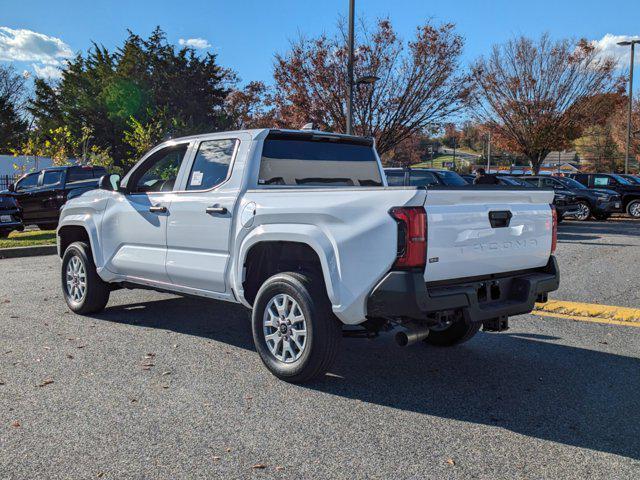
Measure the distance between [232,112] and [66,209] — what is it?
147 ft

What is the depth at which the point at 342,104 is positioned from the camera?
22266mm

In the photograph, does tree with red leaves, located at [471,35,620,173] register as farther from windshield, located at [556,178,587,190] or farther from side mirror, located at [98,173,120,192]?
side mirror, located at [98,173,120,192]

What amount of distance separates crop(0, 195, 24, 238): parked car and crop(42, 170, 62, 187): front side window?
187 cm

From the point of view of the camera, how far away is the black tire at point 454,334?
17.4 feet

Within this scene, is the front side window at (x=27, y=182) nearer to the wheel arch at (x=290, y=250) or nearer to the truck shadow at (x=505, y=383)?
the truck shadow at (x=505, y=383)

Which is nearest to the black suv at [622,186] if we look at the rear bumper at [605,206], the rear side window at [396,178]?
the rear bumper at [605,206]

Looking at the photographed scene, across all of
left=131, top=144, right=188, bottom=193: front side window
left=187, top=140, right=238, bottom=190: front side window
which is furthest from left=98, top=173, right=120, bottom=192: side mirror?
left=187, top=140, right=238, bottom=190: front side window

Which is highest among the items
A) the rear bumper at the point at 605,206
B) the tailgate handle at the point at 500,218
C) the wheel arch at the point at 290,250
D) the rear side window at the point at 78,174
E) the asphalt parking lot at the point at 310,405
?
the rear side window at the point at 78,174

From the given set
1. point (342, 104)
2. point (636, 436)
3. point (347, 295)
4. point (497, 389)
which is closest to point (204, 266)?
point (347, 295)

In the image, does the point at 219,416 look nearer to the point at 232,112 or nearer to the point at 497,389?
the point at 497,389

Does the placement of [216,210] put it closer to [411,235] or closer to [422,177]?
[411,235]

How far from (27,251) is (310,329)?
10.3 metres

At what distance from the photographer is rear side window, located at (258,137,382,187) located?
17.3 feet

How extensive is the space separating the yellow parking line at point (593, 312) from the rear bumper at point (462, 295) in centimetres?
240
